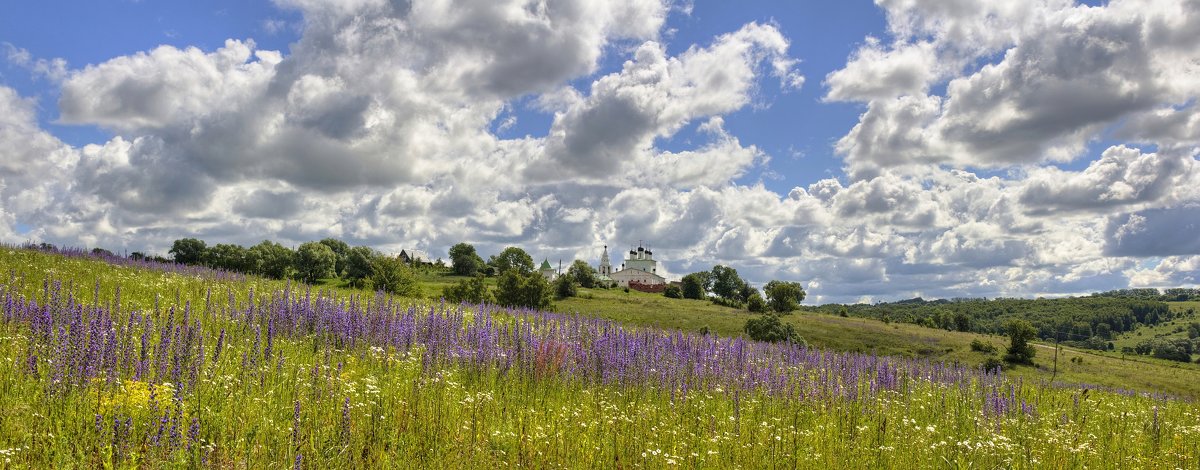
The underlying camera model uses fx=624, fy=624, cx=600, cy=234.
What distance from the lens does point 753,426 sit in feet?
29.8

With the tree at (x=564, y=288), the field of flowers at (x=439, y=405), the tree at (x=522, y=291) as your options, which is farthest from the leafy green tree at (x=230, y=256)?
the field of flowers at (x=439, y=405)

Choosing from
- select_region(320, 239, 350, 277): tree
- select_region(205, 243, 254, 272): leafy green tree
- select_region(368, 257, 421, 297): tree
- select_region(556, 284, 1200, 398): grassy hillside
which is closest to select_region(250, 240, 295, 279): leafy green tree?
select_region(205, 243, 254, 272): leafy green tree

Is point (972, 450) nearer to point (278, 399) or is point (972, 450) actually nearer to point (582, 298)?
point (278, 399)

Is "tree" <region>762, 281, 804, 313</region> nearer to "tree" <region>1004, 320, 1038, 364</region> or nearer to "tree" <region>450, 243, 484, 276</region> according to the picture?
"tree" <region>1004, 320, 1038, 364</region>

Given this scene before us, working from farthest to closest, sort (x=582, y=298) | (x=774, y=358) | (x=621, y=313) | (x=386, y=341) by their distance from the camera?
(x=582, y=298), (x=621, y=313), (x=774, y=358), (x=386, y=341)

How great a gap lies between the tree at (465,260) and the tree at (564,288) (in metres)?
35.7

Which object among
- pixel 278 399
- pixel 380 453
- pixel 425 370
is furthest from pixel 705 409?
pixel 278 399

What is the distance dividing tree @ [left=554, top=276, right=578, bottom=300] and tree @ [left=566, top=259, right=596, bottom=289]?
28.3 m

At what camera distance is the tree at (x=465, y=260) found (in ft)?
421

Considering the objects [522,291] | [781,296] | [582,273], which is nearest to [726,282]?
[582,273]

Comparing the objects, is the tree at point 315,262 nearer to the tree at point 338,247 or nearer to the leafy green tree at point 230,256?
the leafy green tree at point 230,256

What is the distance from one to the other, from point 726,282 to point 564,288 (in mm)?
73504

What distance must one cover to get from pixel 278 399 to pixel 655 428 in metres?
4.63

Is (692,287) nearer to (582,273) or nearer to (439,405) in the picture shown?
(582,273)
